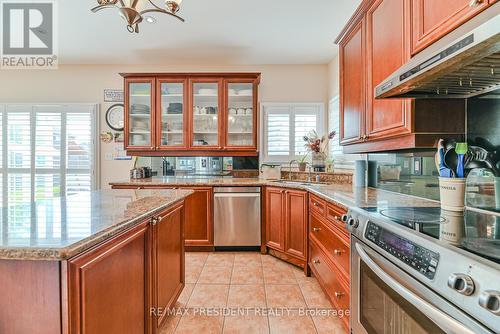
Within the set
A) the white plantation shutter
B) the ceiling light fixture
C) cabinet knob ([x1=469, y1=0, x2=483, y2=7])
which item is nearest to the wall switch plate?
cabinet knob ([x1=469, y1=0, x2=483, y2=7])

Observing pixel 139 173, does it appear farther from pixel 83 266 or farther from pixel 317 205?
pixel 83 266

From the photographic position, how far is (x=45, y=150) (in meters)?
4.07

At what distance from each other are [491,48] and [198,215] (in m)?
2.96

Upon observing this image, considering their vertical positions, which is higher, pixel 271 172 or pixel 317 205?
pixel 271 172

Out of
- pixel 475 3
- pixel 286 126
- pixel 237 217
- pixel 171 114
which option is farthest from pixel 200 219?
pixel 475 3

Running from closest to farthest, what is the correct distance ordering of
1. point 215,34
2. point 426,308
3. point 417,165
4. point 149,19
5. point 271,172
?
point 426,308, point 417,165, point 149,19, point 215,34, point 271,172

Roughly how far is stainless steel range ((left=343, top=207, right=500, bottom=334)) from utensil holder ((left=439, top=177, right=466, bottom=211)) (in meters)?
0.05

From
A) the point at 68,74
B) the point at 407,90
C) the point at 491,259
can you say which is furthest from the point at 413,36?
the point at 68,74

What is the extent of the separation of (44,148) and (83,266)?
4.20 meters

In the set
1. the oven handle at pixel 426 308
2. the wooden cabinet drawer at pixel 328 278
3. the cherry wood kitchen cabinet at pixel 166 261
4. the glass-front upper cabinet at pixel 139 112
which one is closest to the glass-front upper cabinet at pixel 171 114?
the glass-front upper cabinet at pixel 139 112

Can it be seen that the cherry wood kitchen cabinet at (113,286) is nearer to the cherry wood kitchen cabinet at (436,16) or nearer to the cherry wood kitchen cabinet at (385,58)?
the cherry wood kitchen cabinet at (385,58)

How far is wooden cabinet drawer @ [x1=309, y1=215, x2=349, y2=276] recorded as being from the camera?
1.64 meters

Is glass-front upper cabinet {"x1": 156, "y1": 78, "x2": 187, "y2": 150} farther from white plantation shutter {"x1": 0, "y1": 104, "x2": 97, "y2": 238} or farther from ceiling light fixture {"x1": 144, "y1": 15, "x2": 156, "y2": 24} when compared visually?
white plantation shutter {"x1": 0, "y1": 104, "x2": 97, "y2": 238}

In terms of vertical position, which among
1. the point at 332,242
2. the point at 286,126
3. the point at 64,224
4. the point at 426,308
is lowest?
the point at 332,242
